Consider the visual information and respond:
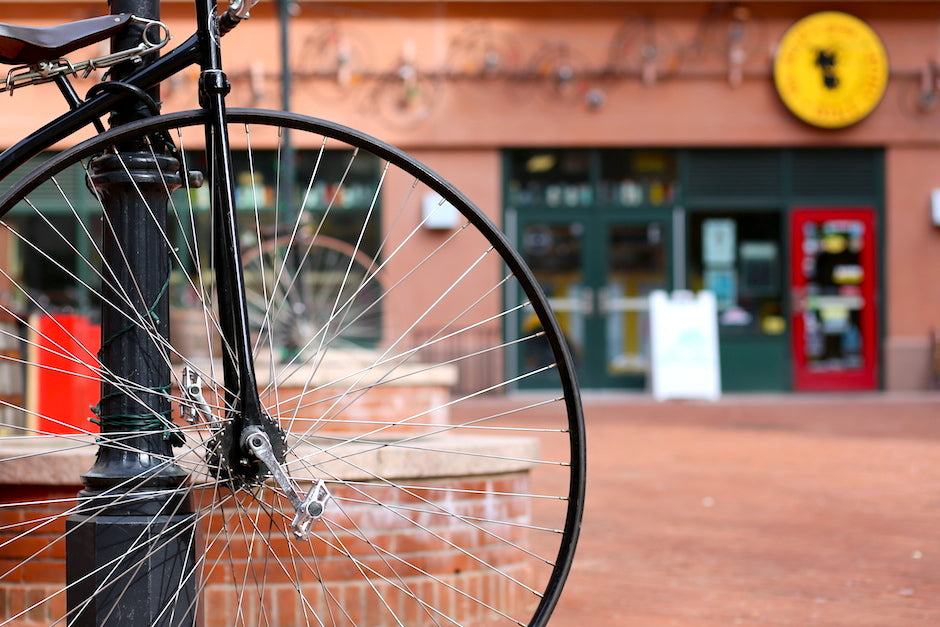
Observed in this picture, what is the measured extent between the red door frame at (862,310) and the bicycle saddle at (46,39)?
39.9 feet

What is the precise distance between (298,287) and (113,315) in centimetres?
685

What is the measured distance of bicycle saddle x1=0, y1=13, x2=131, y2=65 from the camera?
6.86 ft

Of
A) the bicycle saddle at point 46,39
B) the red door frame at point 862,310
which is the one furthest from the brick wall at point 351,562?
the red door frame at point 862,310

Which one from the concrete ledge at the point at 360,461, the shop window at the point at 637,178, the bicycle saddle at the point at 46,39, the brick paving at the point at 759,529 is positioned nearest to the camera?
the bicycle saddle at the point at 46,39

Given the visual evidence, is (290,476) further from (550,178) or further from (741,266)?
(741,266)

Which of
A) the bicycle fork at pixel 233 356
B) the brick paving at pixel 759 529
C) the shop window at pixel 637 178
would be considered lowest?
the brick paving at pixel 759 529

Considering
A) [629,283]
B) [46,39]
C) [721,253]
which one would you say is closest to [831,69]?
[721,253]

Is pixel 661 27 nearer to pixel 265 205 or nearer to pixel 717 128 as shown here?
pixel 717 128

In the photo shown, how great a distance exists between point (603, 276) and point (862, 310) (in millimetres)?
3191

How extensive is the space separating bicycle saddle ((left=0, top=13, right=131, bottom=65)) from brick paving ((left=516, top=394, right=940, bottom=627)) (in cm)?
218

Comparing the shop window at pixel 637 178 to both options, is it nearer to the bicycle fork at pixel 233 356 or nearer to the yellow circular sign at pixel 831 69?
the yellow circular sign at pixel 831 69

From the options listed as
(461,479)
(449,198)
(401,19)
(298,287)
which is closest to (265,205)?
(401,19)

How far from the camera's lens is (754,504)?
5504 mm

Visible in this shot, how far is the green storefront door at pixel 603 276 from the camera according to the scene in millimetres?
13492
